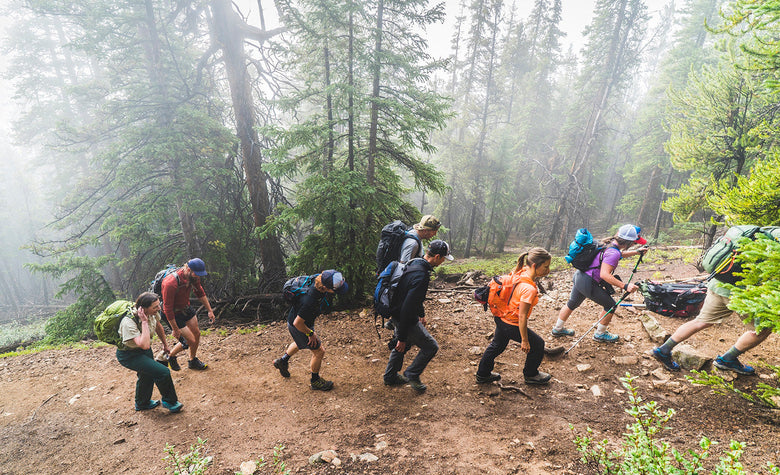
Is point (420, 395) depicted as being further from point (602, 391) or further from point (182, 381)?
point (182, 381)

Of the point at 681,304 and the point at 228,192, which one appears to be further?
the point at 228,192

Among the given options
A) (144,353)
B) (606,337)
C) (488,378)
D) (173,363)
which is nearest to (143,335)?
(144,353)

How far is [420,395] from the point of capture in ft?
14.4

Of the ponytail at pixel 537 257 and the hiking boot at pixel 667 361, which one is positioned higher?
the ponytail at pixel 537 257

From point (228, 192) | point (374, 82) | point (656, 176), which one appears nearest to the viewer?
point (374, 82)

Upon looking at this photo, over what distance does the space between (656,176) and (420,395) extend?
983 inches

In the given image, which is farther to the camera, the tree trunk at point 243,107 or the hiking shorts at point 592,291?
the tree trunk at point 243,107

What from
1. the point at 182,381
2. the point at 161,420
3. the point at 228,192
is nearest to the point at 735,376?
the point at 161,420

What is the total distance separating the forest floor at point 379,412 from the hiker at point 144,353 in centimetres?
26

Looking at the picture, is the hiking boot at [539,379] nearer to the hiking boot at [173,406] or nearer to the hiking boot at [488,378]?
the hiking boot at [488,378]

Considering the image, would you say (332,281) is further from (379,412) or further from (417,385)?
(417,385)

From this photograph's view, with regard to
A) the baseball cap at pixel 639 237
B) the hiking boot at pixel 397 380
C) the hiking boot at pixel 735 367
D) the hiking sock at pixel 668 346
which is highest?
the baseball cap at pixel 639 237

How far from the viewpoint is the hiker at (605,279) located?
4695 mm

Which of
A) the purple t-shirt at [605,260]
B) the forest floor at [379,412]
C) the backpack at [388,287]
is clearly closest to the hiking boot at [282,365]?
the forest floor at [379,412]
